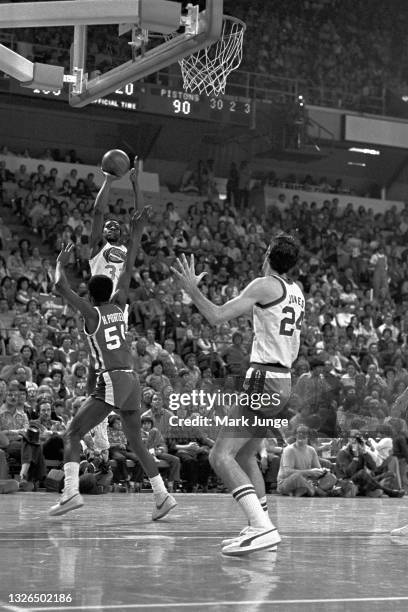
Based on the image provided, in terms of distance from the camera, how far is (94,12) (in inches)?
277

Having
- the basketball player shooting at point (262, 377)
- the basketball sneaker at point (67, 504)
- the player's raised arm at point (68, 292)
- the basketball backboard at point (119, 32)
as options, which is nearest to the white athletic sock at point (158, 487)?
the basketball sneaker at point (67, 504)

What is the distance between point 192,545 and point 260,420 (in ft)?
3.32

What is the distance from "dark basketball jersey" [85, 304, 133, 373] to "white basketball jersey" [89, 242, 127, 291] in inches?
42.9

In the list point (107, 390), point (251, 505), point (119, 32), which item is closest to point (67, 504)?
point (107, 390)

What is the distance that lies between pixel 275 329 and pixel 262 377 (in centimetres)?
35

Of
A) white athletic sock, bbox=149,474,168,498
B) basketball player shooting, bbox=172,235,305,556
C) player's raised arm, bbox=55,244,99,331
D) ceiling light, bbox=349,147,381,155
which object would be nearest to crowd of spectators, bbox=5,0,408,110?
ceiling light, bbox=349,147,381,155

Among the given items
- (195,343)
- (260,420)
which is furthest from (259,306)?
(195,343)

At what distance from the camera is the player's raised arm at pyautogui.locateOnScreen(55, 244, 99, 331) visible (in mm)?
8414

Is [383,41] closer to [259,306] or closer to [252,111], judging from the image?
[252,111]

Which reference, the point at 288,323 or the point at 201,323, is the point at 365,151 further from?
the point at 288,323

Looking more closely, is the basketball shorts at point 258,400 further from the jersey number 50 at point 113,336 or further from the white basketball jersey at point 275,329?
the jersey number 50 at point 113,336

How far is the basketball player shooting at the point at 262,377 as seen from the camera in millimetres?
→ 6961

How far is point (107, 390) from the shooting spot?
902 cm

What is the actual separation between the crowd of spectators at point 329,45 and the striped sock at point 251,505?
78.6ft
